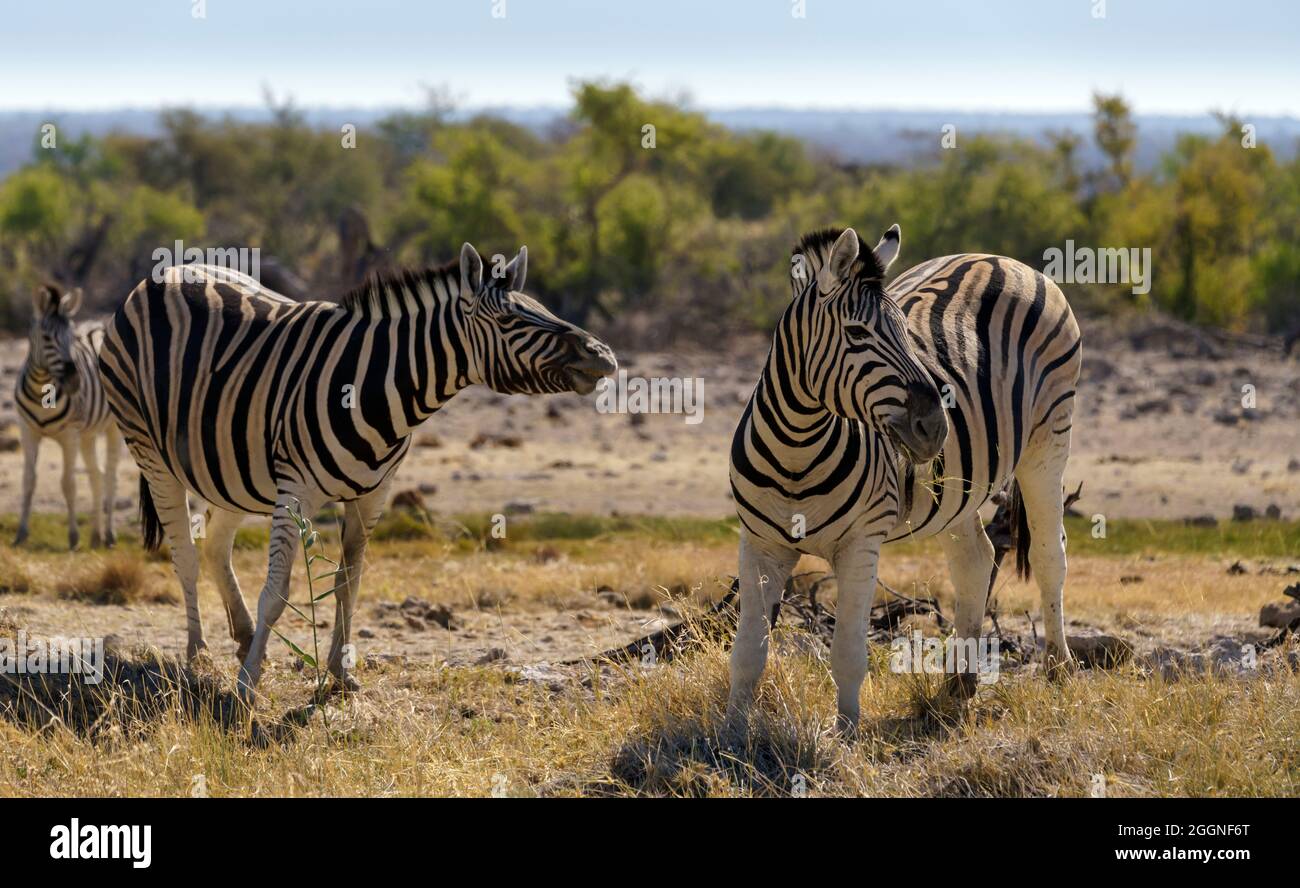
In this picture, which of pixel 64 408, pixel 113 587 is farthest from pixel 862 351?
pixel 64 408

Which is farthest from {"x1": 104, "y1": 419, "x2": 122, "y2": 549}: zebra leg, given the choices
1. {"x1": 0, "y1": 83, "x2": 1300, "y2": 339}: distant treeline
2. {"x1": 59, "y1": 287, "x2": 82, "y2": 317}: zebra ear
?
{"x1": 0, "y1": 83, "x2": 1300, "y2": 339}: distant treeline

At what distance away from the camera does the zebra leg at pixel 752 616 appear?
5512mm

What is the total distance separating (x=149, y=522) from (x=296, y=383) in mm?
1965

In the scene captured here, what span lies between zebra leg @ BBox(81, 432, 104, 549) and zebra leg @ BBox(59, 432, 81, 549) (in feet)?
0.35

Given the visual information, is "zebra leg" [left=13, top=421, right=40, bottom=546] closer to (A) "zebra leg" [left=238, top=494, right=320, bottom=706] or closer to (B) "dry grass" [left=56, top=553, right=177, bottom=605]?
(B) "dry grass" [left=56, top=553, right=177, bottom=605]

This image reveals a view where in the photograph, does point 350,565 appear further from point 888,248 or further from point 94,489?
point 94,489

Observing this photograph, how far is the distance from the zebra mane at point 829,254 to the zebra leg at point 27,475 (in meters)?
8.85

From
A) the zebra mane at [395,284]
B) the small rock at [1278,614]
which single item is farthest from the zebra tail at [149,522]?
the small rock at [1278,614]

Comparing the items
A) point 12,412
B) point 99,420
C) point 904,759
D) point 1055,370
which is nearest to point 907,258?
point 12,412

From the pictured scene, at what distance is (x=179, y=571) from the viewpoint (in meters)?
7.68

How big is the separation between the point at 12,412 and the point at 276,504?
14.8 m

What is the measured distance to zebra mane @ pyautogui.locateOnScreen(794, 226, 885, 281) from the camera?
516 cm

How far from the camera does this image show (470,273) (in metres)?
6.57
